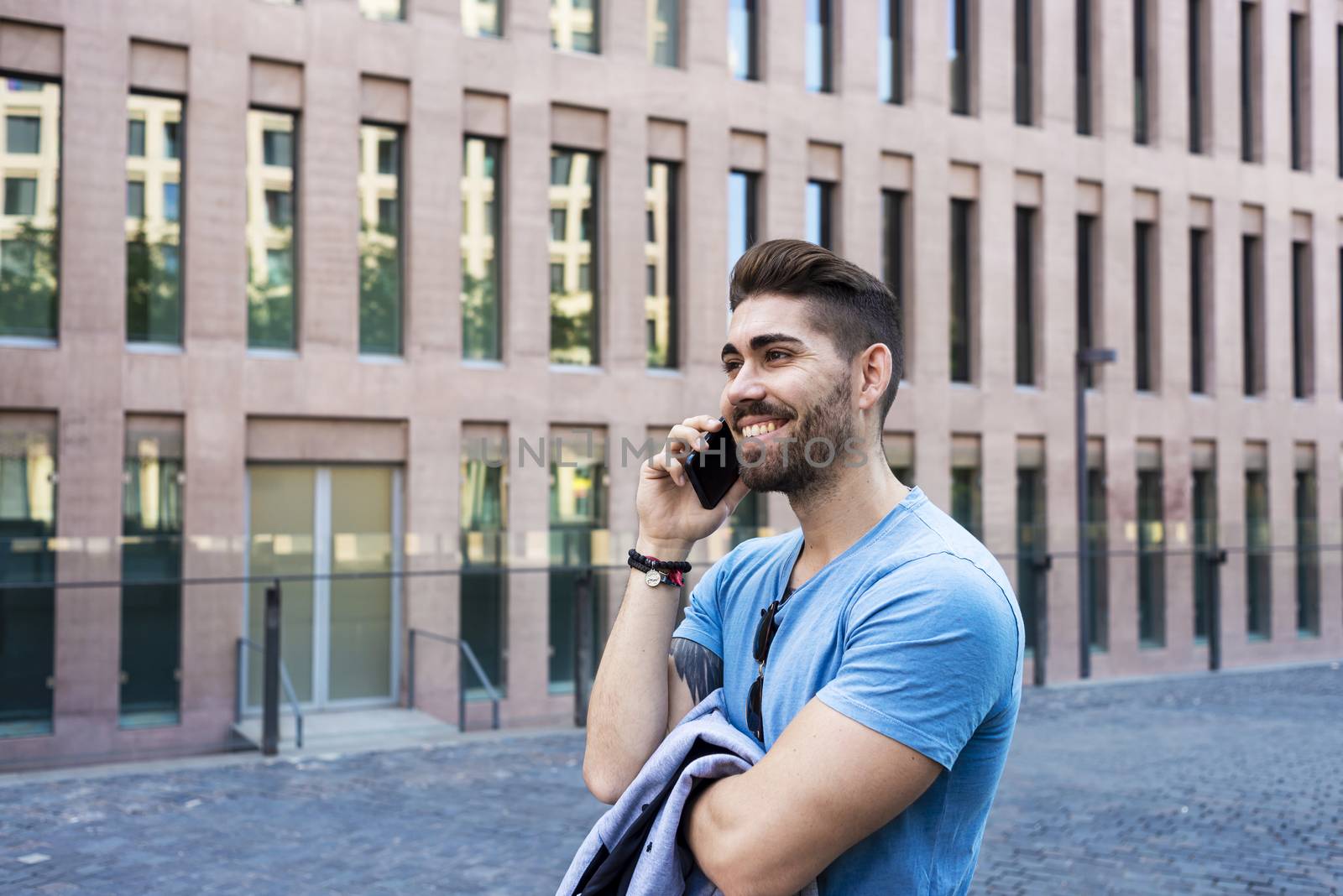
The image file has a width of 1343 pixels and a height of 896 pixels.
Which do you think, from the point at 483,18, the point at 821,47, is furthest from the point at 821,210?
the point at 483,18

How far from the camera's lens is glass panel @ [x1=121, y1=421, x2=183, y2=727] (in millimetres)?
12320

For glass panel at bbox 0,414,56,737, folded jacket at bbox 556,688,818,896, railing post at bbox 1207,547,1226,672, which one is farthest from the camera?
railing post at bbox 1207,547,1226,672

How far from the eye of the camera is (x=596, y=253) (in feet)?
57.8

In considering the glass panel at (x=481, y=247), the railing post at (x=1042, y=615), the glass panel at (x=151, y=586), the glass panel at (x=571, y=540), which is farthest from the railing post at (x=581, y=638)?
the railing post at (x=1042, y=615)

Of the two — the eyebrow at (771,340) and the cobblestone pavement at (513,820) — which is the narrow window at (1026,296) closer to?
the cobblestone pavement at (513,820)

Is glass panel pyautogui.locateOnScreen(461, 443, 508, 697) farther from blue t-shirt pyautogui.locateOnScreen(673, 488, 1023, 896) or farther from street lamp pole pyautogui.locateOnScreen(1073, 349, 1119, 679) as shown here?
blue t-shirt pyautogui.locateOnScreen(673, 488, 1023, 896)

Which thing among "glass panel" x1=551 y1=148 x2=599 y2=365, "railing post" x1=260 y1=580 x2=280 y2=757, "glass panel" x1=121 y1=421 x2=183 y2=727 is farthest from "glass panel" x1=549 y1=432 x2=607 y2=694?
"glass panel" x1=121 y1=421 x2=183 y2=727

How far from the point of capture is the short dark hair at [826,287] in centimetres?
218

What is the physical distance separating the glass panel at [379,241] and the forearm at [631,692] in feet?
46.8

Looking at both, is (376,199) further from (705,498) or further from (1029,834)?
(705,498)

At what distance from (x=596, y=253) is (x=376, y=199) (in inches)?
121

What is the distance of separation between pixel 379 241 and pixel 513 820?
9290 mm

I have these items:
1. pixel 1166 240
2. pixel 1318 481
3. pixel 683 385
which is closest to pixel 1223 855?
pixel 683 385

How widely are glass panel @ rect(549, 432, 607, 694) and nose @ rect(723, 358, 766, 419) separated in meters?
11.8
